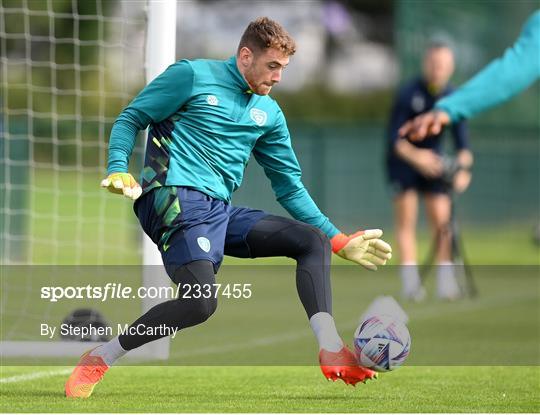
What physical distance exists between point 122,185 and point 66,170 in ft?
24.3

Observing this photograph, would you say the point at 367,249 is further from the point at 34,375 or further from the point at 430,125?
the point at 34,375

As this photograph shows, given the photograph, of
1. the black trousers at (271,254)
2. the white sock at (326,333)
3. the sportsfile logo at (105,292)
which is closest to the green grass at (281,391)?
the white sock at (326,333)

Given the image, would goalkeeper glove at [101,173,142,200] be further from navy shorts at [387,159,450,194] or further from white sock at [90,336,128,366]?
navy shorts at [387,159,450,194]

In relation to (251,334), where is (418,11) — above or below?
above

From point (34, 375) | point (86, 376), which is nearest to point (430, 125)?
point (86, 376)

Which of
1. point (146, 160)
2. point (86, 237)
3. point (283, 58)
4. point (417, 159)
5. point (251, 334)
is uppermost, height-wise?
point (283, 58)

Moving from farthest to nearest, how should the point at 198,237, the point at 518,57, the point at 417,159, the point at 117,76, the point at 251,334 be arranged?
the point at 117,76, the point at 417,159, the point at 251,334, the point at 198,237, the point at 518,57

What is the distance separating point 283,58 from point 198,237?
0.94 m

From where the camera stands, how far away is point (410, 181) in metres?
13.2

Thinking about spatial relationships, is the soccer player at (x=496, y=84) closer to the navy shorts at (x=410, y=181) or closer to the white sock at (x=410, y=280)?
the white sock at (x=410, y=280)

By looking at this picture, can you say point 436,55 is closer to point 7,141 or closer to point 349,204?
point 7,141

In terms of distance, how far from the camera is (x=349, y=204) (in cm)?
1966

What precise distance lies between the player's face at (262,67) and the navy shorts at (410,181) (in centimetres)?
665

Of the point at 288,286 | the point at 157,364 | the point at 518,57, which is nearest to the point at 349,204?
the point at 288,286
